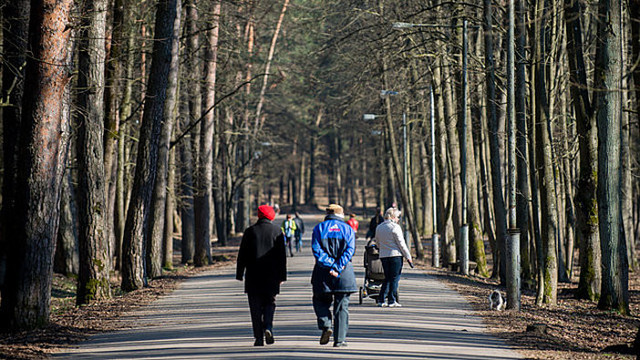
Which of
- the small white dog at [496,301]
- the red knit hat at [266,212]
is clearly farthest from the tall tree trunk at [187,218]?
the red knit hat at [266,212]

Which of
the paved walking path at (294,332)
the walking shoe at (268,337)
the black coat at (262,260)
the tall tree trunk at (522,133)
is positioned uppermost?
the tall tree trunk at (522,133)

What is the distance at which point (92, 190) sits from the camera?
56.7ft

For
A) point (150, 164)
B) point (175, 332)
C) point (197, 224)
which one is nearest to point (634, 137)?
point (197, 224)

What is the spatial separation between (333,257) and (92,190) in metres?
8.04

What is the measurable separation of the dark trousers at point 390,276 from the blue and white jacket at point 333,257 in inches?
172

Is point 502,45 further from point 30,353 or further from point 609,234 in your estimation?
point 30,353

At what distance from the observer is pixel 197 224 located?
29953 mm

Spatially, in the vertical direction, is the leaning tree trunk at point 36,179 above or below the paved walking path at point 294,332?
above

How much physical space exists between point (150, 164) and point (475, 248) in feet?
38.5

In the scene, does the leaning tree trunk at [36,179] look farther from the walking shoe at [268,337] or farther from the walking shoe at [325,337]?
the walking shoe at [325,337]

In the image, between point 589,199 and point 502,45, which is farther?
point 502,45

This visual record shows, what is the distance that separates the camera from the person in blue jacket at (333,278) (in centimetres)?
1039

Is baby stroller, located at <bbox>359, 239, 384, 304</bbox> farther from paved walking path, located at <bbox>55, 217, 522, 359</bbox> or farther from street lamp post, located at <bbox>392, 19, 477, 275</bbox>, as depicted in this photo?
street lamp post, located at <bbox>392, 19, 477, 275</bbox>

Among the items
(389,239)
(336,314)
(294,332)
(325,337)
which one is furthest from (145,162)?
(325,337)
